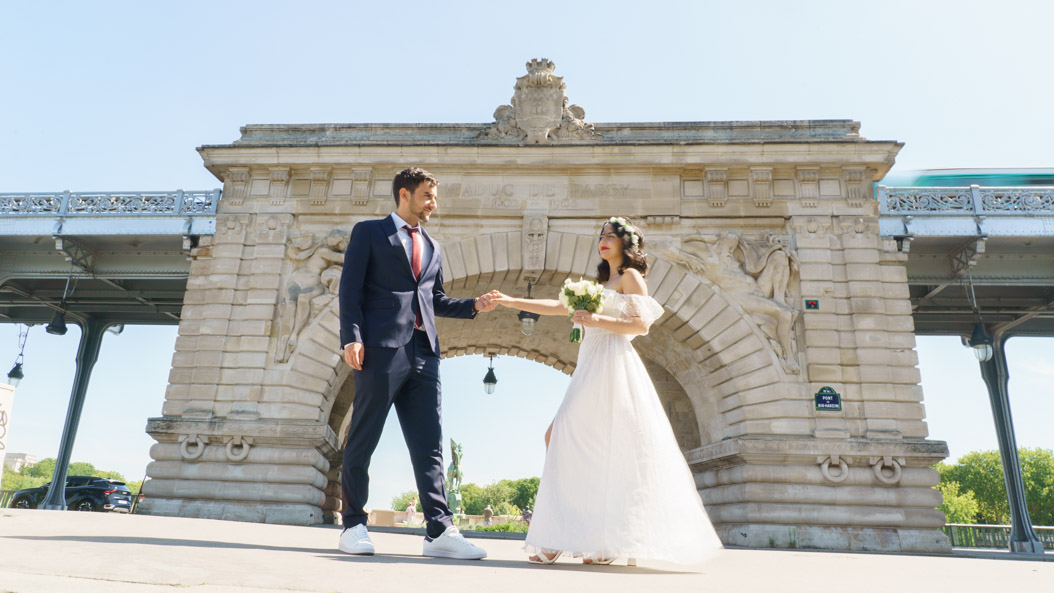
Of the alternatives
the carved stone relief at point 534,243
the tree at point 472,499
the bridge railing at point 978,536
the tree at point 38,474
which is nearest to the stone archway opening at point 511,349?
the carved stone relief at point 534,243

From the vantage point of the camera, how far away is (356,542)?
437 centimetres

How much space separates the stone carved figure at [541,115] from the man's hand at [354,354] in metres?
9.53

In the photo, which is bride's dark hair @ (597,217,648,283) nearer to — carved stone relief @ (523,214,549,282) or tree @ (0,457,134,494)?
carved stone relief @ (523,214,549,282)

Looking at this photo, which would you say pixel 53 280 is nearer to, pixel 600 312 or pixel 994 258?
pixel 600 312

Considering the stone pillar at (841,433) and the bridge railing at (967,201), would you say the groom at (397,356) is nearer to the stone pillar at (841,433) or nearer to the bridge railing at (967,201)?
the stone pillar at (841,433)

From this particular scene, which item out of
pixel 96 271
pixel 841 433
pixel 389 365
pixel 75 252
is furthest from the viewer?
pixel 96 271

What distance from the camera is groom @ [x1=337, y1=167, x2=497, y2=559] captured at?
4.54 metres

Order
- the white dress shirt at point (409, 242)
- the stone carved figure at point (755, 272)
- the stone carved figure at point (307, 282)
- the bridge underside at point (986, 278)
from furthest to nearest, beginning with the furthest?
the bridge underside at point (986, 278) < the stone carved figure at point (307, 282) < the stone carved figure at point (755, 272) < the white dress shirt at point (409, 242)

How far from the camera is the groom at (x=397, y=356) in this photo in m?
4.54

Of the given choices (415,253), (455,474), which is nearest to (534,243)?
(415,253)

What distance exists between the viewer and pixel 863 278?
12.4m

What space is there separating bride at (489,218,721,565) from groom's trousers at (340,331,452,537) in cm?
68

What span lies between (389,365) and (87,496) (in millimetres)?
21814

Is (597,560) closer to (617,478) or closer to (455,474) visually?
(617,478)
